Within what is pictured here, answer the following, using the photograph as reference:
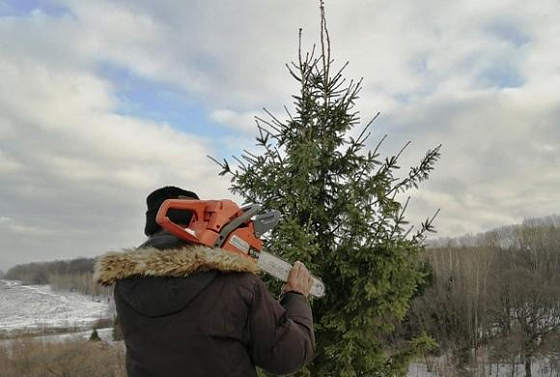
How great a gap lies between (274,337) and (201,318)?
1.12 feet

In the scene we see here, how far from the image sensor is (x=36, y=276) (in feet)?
425

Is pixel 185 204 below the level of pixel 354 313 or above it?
above

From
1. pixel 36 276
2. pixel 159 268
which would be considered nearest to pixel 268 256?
pixel 159 268

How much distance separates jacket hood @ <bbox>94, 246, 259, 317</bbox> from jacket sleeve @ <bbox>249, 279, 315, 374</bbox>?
0.62 feet

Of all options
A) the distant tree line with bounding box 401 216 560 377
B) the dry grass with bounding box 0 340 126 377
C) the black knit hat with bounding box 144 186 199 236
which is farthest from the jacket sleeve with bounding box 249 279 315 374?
the distant tree line with bounding box 401 216 560 377

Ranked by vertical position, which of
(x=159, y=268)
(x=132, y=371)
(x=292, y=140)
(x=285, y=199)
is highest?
(x=292, y=140)

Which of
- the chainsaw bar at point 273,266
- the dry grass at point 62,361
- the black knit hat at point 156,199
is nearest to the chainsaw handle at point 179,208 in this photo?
the black knit hat at point 156,199

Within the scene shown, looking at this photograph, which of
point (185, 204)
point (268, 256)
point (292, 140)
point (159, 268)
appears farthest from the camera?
point (292, 140)

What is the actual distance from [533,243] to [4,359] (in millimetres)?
43498

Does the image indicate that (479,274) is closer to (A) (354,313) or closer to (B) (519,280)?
(B) (519,280)

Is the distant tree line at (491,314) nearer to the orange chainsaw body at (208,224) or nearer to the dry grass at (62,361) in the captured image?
the dry grass at (62,361)

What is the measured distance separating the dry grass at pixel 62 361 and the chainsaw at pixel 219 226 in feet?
86.9

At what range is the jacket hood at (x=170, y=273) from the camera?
2.10 m

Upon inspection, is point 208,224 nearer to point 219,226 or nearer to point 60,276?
point 219,226
